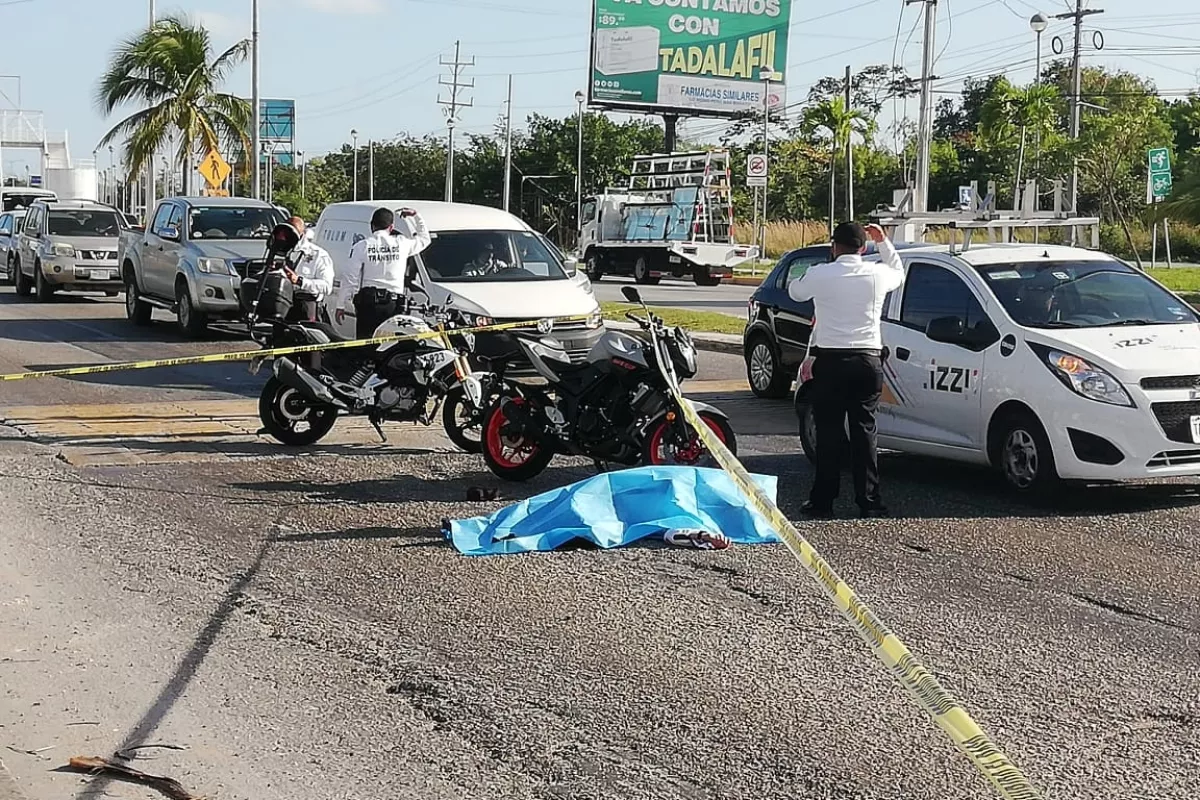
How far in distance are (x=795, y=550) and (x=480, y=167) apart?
8291cm

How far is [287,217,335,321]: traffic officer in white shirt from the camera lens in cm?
1438

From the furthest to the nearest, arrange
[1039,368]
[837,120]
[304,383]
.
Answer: [837,120] → [304,383] → [1039,368]

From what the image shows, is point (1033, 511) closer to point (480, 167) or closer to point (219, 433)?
point (219, 433)

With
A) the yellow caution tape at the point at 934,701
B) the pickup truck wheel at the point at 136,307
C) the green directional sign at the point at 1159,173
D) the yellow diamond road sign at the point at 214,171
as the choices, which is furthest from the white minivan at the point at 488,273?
the yellow diamond road sign at the point at 214,171

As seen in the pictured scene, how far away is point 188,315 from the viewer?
67.8 feet

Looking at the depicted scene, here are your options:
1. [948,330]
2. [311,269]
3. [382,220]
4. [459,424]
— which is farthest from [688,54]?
[948,330]

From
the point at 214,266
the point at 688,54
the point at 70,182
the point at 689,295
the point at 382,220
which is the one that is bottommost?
the point at 689,295

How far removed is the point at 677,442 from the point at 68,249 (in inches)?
835

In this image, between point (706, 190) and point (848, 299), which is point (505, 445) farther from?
point (706, 190)

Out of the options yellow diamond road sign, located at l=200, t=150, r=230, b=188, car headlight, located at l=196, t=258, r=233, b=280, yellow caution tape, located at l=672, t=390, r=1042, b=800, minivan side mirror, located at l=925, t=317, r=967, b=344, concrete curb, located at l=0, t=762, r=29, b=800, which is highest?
yellow diamond road sign, located at l=200, t=150, r=230, b=188

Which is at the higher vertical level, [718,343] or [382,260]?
[382,260]

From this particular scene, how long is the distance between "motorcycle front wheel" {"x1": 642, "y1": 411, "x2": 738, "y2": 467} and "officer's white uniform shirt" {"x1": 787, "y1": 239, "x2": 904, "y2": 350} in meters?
1.23

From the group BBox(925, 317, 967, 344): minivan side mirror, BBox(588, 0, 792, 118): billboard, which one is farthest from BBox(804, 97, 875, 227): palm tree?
BBox(925, 317, 967, 344): minivan side mirror

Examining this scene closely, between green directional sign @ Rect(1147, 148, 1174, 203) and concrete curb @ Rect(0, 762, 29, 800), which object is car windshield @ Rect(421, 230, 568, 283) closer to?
concrete curb @ Rect(0, 762, 29, 800)
